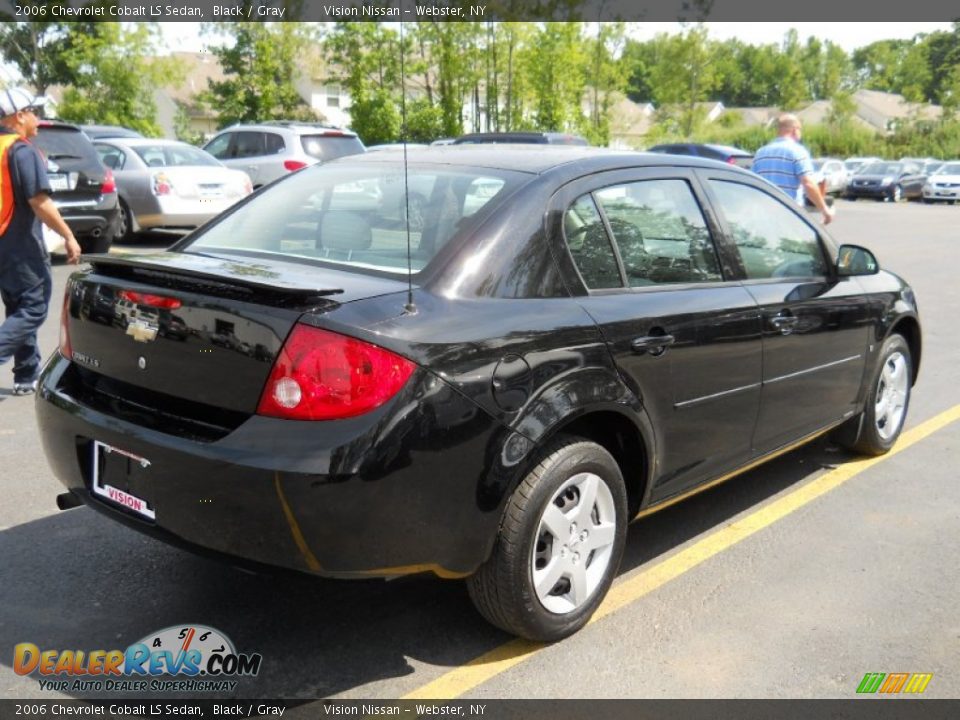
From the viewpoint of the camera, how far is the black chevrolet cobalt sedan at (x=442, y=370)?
9.38 ft

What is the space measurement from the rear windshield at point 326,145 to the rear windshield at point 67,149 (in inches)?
196

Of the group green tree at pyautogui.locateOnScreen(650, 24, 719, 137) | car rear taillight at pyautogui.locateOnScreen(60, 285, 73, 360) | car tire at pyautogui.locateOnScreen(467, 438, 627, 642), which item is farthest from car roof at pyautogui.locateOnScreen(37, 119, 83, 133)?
green tree at pyautogui.locateOnScreen(650, 24, 719, 137)

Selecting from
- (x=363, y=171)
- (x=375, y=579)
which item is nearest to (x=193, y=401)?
(x=375, y=579)

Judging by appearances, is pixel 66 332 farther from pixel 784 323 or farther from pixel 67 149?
pixel 67 149

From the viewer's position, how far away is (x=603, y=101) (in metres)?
40.5

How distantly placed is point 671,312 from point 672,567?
3.47 feet

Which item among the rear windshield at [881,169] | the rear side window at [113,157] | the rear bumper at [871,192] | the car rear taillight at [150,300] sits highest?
the car rear taillight at [150,300]

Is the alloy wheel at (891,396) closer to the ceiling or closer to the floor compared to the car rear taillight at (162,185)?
closer to the floor

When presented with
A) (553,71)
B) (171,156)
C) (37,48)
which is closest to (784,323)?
(171,156)

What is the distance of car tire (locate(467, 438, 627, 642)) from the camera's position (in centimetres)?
315

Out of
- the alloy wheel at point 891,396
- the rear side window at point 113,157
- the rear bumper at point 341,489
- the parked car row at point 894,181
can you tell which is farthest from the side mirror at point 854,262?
the parked car row at point 894,181

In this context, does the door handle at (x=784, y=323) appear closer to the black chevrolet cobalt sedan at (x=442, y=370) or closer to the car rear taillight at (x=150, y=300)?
the black chevrolet cobalt sedan at (x=442, y=370)

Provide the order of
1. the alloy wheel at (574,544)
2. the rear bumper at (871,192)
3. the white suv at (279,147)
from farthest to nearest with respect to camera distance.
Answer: the rear bumper at (871,192)
the white suv at (279,147)
the alloy wheel at (574,544)

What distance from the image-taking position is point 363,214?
3.76 meters
